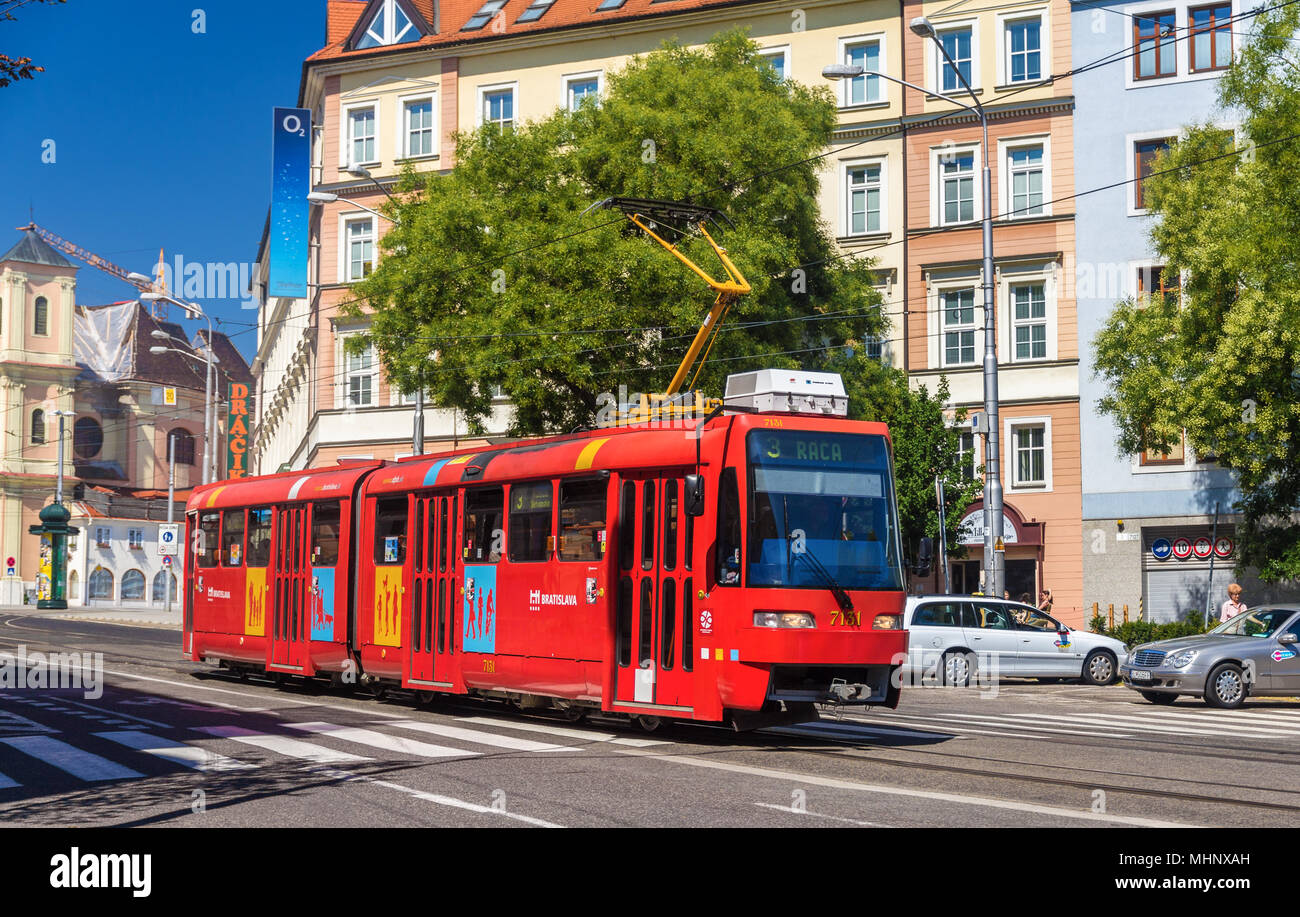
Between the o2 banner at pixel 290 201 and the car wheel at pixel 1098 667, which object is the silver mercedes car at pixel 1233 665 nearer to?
the car wheel at pixel 1098 667

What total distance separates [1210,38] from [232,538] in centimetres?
2965

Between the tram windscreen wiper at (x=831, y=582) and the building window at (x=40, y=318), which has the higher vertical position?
the building window at (x=40, y=318)

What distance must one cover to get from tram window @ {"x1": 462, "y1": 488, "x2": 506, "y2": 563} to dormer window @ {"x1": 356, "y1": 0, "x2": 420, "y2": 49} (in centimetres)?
3758

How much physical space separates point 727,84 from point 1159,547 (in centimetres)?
1734

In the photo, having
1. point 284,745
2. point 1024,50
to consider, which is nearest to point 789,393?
point 284,745

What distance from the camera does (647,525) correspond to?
15.3m

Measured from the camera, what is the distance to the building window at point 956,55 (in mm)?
43906

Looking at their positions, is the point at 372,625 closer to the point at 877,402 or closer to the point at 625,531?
the point at 625,531

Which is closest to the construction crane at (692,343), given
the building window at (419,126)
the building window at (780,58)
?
the building window at (780,58)

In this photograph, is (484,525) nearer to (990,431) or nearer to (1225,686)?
(1225,686)

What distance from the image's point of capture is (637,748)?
14.2 metres

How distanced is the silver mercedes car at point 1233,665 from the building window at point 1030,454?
19262 millimetres
